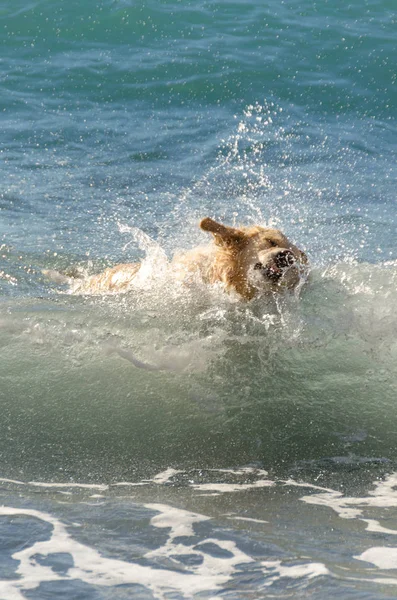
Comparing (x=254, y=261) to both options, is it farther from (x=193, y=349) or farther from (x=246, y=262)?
(x=193, y=349)

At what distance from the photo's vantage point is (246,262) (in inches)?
268

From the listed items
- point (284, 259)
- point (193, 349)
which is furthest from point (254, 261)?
point (193, 349)

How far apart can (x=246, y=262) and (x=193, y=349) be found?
2.95 ft

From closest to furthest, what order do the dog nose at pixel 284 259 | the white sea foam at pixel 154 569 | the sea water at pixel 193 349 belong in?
the white sea foam at pixel 154 569, the sea water at pixel 193 349, the dog nose at pixel 284 259

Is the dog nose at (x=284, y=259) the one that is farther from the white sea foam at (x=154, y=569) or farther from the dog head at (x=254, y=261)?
the white sea foam at (x=154, y=569)

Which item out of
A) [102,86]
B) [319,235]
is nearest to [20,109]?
[102,86]

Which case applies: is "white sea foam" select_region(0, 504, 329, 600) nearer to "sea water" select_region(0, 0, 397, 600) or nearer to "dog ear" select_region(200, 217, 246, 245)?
"sea water" select_region(0, 0, 397, 600)

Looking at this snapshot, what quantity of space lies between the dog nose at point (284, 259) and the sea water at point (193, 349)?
0.30 metres

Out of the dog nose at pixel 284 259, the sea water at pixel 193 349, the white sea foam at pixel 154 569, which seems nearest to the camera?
the white sea foam at pixel 154 569

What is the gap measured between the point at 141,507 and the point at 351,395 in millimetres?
2152

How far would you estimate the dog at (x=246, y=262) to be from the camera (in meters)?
6.73

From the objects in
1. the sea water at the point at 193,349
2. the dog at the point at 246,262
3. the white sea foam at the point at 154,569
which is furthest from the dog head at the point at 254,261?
the white sea foam at the point at 154,569

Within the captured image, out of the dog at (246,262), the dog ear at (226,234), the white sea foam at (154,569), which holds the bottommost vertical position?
the white sea foam at (154,569)

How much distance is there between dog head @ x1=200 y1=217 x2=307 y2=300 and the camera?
672 centimetres
